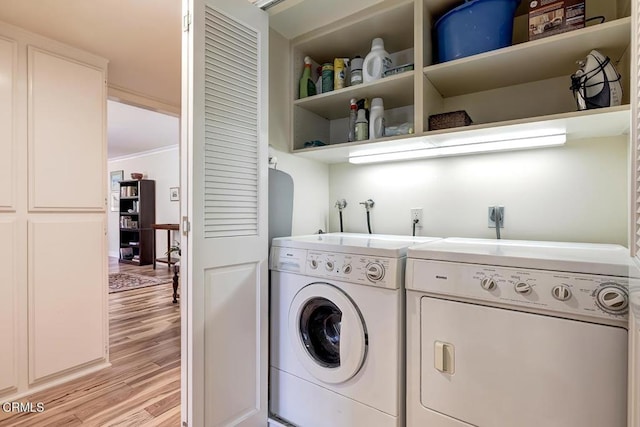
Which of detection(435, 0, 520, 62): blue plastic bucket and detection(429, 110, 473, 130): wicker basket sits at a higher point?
detection(435, 0, 520, 62): blue plastic bucket

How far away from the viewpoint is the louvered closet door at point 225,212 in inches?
49.7

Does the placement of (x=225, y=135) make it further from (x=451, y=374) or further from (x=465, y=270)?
(x=451, y=374)

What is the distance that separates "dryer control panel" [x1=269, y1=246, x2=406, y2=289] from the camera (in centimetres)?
124

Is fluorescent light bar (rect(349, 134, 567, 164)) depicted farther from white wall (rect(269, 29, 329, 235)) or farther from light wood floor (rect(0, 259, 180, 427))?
light wood floor (rect(0, 259, 180, 427))

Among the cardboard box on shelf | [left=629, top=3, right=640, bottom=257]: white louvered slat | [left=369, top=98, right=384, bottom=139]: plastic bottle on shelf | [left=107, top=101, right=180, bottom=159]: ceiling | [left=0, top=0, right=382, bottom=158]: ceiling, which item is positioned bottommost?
[left=629, top=3, right=640, bottom=257]: white louvered slat

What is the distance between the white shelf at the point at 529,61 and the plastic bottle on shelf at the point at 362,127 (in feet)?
1.27

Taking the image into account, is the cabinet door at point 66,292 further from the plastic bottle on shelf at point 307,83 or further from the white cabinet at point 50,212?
the plastic bottle on shelf at point 307,83

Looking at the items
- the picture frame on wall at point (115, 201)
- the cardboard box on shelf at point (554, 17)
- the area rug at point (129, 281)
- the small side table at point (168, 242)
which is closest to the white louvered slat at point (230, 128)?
the cardboard box on shelf at point (554, 17)

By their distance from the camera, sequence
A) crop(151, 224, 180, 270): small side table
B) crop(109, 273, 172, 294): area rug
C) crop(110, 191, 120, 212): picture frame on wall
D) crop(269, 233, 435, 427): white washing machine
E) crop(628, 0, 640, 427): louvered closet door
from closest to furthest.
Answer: crop(628, 0, 640, 427): louvered closet door, crop(269, 233, 435, 427): white washing machine, crop(109, 273, 172, 294): area rug, crop(151, 224, 180, 270): small side table, crop(110, 191, 120, 212): picture frame on wall

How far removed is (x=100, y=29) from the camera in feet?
6.14

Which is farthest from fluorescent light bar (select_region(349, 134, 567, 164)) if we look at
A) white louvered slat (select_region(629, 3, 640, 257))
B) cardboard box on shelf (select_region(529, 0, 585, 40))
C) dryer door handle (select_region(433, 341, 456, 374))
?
dryer door handle (select_region(433, 341, 456, 374))

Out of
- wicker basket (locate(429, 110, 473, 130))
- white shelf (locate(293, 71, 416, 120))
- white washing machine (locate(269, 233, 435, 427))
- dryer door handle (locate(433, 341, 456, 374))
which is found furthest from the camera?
white shelf (locate(293, 71, 416, 120))

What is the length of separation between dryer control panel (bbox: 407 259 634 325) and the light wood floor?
5.11 ft

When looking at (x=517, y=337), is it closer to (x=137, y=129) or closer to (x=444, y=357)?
(x=444, y=357)
